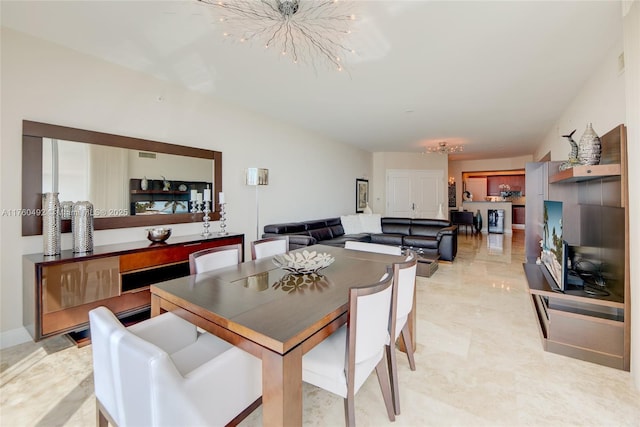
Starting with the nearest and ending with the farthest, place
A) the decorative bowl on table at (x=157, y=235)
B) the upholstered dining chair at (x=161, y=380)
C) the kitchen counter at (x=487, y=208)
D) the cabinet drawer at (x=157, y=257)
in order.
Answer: the upholstered dining chair at (x=161, y=380) → the cabinet drawer at (x=157, y=257) → the decorative bowl on table at (x=157, y=235) → the kitchen counter at (x=487, y=208)

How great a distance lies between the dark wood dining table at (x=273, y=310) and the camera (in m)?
1.05

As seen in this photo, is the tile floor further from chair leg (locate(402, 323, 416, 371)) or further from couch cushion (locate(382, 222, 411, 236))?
couch cushion (locate(382, 222, 411, 236))

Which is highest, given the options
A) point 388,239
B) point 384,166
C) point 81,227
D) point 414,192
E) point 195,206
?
point 384,166

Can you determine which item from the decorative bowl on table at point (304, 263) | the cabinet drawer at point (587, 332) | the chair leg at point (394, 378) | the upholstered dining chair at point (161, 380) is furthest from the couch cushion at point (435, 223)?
the upholstered dining chair at point (161, 380)

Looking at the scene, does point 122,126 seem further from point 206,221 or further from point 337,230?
point 337,230

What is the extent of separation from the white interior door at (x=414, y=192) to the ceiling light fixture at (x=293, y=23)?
6167mm

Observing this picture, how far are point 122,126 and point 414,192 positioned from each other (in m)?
7.62

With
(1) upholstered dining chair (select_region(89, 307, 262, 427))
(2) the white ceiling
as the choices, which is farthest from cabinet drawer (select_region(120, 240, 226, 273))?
(2) the white ceiling

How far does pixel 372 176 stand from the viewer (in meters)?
8.64

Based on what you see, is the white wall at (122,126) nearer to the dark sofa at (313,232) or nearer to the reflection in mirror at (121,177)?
the reflection in mirror at (121,177)

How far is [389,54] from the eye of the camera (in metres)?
2.80

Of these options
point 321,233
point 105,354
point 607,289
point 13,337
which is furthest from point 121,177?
point 607,289

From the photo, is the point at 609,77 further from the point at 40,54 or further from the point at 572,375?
the point at 40,54

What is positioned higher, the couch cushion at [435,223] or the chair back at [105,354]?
the couch cushion at [435,223]
